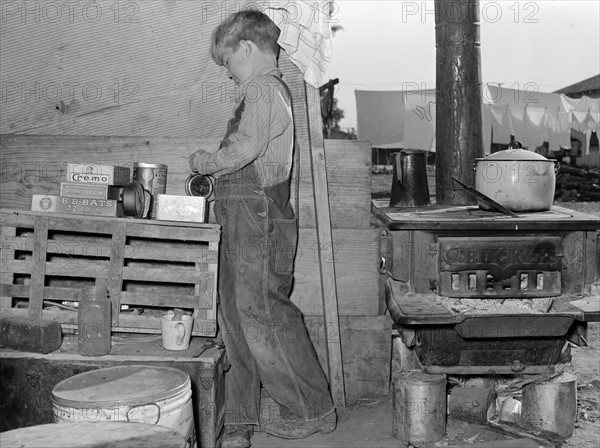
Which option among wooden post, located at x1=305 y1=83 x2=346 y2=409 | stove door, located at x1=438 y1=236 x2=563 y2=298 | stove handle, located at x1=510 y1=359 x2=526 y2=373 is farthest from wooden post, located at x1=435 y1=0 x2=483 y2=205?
stove handle, located at x1=510 y1=359 x2=526 y2=373

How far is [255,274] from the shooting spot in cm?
324

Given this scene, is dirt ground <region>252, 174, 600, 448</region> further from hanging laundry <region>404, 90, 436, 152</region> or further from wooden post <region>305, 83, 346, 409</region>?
hanging laundry <region>404, 90, 436, 152</region>

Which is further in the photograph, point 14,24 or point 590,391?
point 590,391

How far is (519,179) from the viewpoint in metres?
3.65

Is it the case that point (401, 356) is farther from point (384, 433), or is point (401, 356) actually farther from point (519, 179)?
point (519, 179)

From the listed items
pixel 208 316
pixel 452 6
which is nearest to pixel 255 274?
pixel 208 316

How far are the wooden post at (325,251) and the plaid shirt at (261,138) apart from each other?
406 mm

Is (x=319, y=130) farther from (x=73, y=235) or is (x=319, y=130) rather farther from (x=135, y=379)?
(x=135, y=379)

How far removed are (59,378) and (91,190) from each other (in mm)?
896

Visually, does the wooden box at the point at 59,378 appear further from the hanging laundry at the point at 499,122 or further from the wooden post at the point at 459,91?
the hanging laundry at the point at 499,122

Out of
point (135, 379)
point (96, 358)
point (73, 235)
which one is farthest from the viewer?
point (73, 235)

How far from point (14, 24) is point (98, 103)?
2.02 ft

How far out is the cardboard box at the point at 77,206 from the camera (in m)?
3.27

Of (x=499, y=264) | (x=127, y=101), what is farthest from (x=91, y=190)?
(x=499, y=264)
